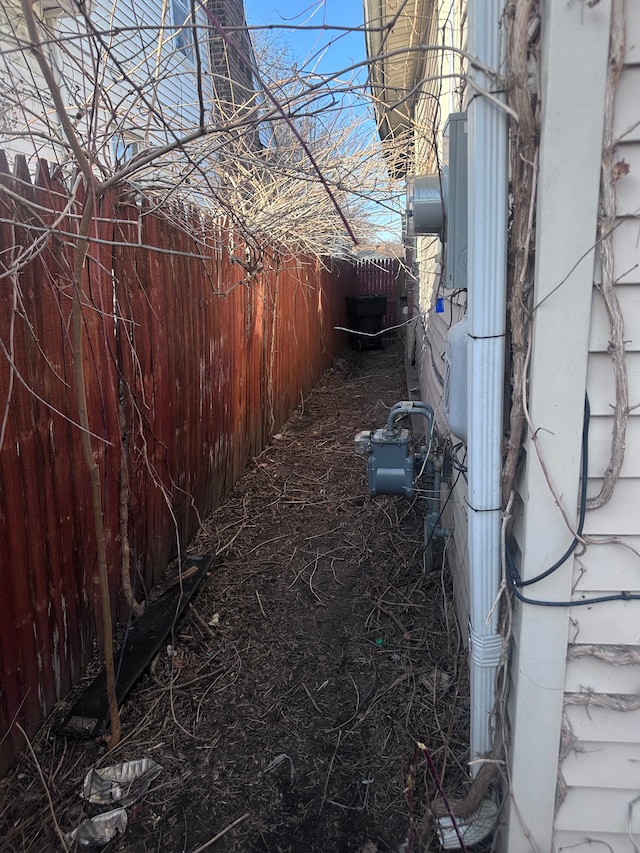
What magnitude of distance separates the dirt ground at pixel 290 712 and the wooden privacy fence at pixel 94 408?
337mm

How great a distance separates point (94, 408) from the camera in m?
2.68

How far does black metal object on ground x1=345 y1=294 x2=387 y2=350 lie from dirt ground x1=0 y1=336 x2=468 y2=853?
30.7ft

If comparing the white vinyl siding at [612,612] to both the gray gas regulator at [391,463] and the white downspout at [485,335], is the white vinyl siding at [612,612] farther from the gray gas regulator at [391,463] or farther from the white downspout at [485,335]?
the gray gas regulator at [391,463]

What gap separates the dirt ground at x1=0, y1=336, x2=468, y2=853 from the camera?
6.64 ft

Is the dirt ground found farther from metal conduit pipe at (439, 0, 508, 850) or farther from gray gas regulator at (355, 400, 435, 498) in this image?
gray gas regulator at (355, 400, 435, 498)

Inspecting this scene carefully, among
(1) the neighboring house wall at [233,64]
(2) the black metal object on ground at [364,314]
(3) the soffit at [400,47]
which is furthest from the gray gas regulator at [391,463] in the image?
(2) the black metal object on ground at [364,314]

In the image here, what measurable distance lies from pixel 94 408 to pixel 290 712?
1663mm

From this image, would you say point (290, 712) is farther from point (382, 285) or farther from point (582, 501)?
point (382, 285)

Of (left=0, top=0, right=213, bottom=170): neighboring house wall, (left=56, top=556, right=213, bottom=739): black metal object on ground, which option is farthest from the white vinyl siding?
(left=56, top=556, right=213, bottom=739): black metal object on ground

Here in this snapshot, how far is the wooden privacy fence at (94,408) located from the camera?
2.11 metres

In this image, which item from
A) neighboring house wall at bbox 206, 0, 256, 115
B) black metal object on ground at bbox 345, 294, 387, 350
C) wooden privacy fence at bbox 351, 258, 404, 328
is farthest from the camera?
wooden privacy fence at bbox 351, 258, 404, 328

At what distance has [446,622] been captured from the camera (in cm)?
310

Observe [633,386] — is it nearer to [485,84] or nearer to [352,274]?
[485,84]

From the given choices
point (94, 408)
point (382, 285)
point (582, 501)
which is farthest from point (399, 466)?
point (382, 285)
